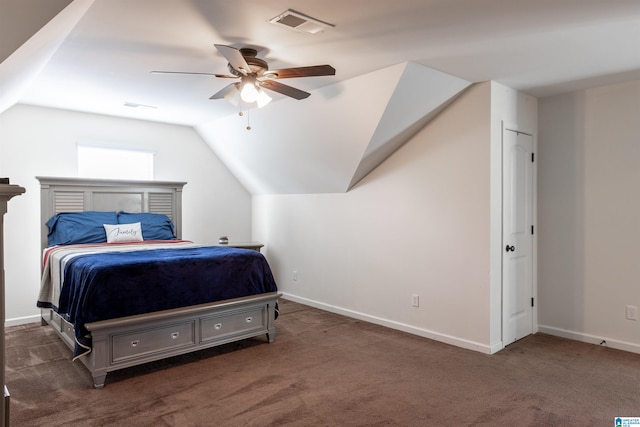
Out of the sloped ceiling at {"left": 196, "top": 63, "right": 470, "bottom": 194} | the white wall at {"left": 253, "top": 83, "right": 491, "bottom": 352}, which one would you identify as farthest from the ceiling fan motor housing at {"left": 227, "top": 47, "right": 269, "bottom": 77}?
the white wall at {"left": 253, "top": 83, "right": 491, "bottom": 352}

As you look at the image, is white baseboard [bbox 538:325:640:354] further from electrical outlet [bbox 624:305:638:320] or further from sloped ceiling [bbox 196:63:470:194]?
sloped ceiling [bbox 196:63:470:194]

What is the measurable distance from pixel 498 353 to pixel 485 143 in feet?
5.89

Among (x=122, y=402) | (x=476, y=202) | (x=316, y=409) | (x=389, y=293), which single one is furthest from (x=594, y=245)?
(x=122, y=402)

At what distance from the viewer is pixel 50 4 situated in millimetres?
1816

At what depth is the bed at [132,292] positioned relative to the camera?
2941 mm

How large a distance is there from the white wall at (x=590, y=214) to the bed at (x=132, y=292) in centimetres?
278

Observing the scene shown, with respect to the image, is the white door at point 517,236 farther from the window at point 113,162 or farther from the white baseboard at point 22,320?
the white baseboard at point 22,320

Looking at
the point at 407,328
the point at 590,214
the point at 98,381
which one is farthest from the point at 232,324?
the point at 590,214

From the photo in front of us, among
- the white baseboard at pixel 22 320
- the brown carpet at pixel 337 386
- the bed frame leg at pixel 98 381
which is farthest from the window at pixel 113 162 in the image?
the bed frame leg at pixel 98 381

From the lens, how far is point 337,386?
114 inches

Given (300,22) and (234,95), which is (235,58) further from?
(234,95)

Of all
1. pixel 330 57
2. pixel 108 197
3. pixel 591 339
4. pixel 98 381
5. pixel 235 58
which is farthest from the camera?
pixel 108 197

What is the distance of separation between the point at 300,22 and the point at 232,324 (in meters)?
2.48

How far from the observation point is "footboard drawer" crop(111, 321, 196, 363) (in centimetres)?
301
